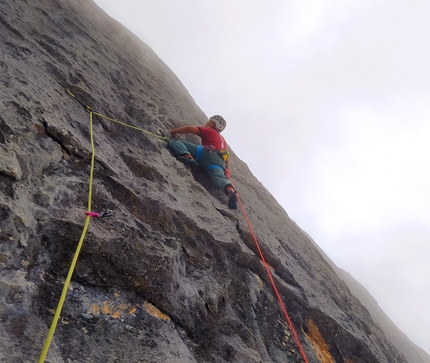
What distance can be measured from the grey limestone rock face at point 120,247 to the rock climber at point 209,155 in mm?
199

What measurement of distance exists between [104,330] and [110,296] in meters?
0.29

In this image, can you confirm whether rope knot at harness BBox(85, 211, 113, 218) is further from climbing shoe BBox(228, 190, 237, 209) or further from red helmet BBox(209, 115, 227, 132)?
red helmet BBox(209, 115, 227, 132)

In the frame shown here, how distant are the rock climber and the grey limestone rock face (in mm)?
199

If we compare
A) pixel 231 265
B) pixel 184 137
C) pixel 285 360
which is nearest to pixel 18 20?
pixel 184 137

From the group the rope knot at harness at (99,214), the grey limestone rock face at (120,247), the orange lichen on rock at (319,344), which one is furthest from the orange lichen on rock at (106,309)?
the orange lichen on rock at (319,344)

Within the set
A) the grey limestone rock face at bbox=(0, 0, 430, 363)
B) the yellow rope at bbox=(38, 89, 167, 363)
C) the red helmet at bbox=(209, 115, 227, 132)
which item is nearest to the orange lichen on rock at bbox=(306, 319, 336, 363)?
the grey limestone rock face at bbox=(0, 0, 430, 363)

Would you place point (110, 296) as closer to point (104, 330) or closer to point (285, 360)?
point (104, 330)

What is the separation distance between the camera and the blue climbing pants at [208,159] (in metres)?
5.64

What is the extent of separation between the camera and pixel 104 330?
Answer: 250 cm

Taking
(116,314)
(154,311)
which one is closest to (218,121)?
(154,311)

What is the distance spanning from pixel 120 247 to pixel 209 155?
3232 mm

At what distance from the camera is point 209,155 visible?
19.5ft

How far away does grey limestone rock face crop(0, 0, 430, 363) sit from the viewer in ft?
7.92

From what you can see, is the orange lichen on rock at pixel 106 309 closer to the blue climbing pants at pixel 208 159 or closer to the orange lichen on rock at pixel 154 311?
the orange lichen on rock at pixel 154 311
